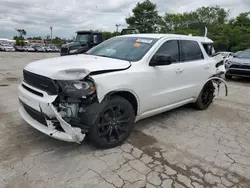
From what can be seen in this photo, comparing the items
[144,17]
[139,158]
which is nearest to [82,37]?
[139,158]

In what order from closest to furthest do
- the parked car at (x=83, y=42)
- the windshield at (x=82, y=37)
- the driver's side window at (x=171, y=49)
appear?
the driver's side window at (x=171, y=49) → the parked car at (x=83, y=42) → the windshield at (x=82, y=37)

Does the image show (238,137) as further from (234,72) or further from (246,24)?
(246,24)

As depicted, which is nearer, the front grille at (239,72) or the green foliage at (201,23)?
the front grille at (239,72)

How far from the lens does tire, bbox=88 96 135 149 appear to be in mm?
2770

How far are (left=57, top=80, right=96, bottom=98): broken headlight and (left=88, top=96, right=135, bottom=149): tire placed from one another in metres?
0.32

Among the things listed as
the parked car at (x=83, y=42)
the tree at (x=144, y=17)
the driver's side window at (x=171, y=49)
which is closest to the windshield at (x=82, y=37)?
the parked car at (x=83, y=42)

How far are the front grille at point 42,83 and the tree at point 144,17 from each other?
41.6 m

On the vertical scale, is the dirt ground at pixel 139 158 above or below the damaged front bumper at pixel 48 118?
below

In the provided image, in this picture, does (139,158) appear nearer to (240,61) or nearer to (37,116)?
(37,116)

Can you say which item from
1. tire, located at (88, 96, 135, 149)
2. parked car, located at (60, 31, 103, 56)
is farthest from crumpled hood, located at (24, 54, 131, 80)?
parked car, located at (60, 31, 103, 56)

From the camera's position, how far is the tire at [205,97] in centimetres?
483

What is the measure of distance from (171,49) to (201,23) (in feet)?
117

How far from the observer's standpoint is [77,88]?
256cm

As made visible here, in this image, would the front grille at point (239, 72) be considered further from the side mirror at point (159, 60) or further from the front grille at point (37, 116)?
the front grille at point (37, 116)
